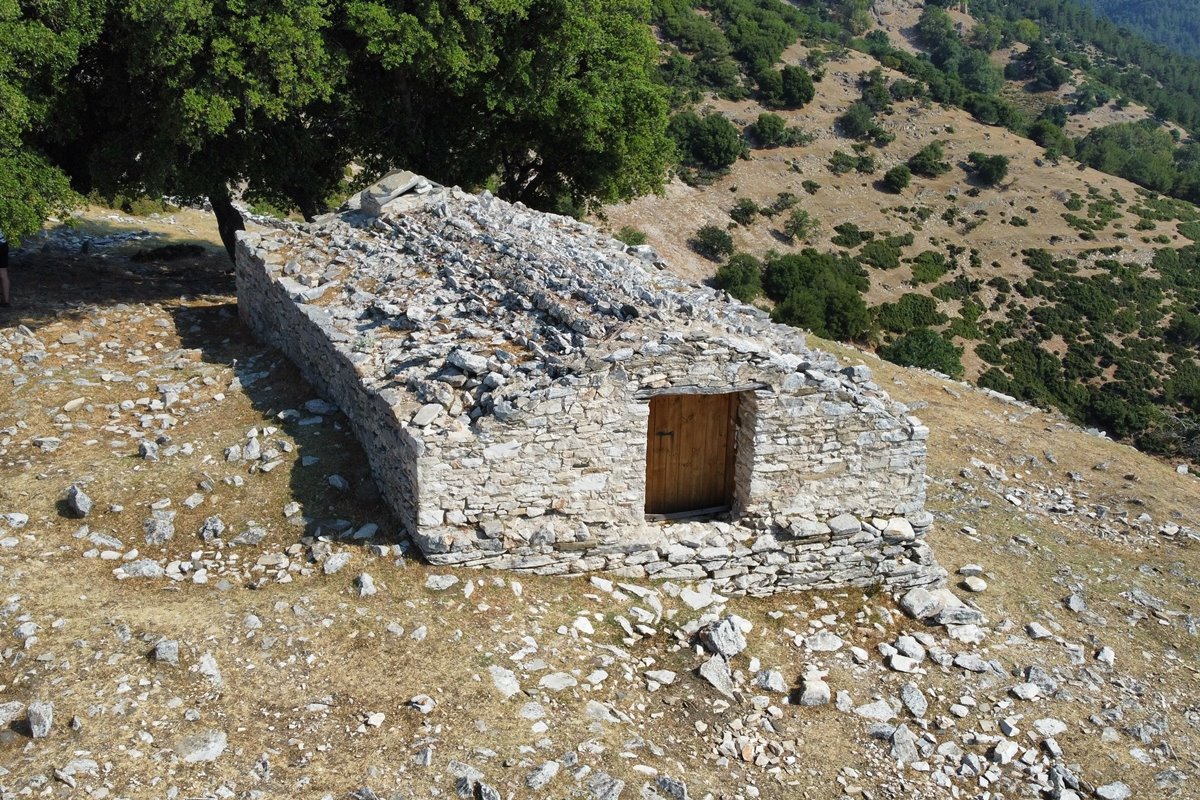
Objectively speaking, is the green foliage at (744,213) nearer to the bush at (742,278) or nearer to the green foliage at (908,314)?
the bush at (742,278)

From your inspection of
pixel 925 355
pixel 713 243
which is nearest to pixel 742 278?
pixel 713 243

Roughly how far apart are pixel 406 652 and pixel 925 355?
95.9 ft

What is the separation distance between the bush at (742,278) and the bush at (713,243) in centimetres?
170

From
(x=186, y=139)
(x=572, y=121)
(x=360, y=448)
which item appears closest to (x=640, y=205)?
(x=572, y=121)

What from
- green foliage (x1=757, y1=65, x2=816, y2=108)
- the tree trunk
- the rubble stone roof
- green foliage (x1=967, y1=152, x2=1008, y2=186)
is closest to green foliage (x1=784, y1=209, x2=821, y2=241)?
green foliage (x1=757, y1=65, x2=816, y2=108)

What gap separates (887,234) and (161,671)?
53101 millimetres

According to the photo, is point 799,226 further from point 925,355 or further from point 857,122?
point 925,355

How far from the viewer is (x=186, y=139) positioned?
45.1 ft

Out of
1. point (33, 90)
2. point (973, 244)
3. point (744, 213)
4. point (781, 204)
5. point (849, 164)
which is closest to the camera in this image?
point (33, 90)

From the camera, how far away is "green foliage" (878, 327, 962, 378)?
3241cm

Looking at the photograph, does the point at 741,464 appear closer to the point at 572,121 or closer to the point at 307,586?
the point at 307,586

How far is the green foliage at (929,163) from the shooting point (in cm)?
6219

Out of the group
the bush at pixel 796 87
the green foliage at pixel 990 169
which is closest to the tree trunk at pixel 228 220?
the bush at pixel 796 87

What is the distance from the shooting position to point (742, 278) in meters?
45.6
